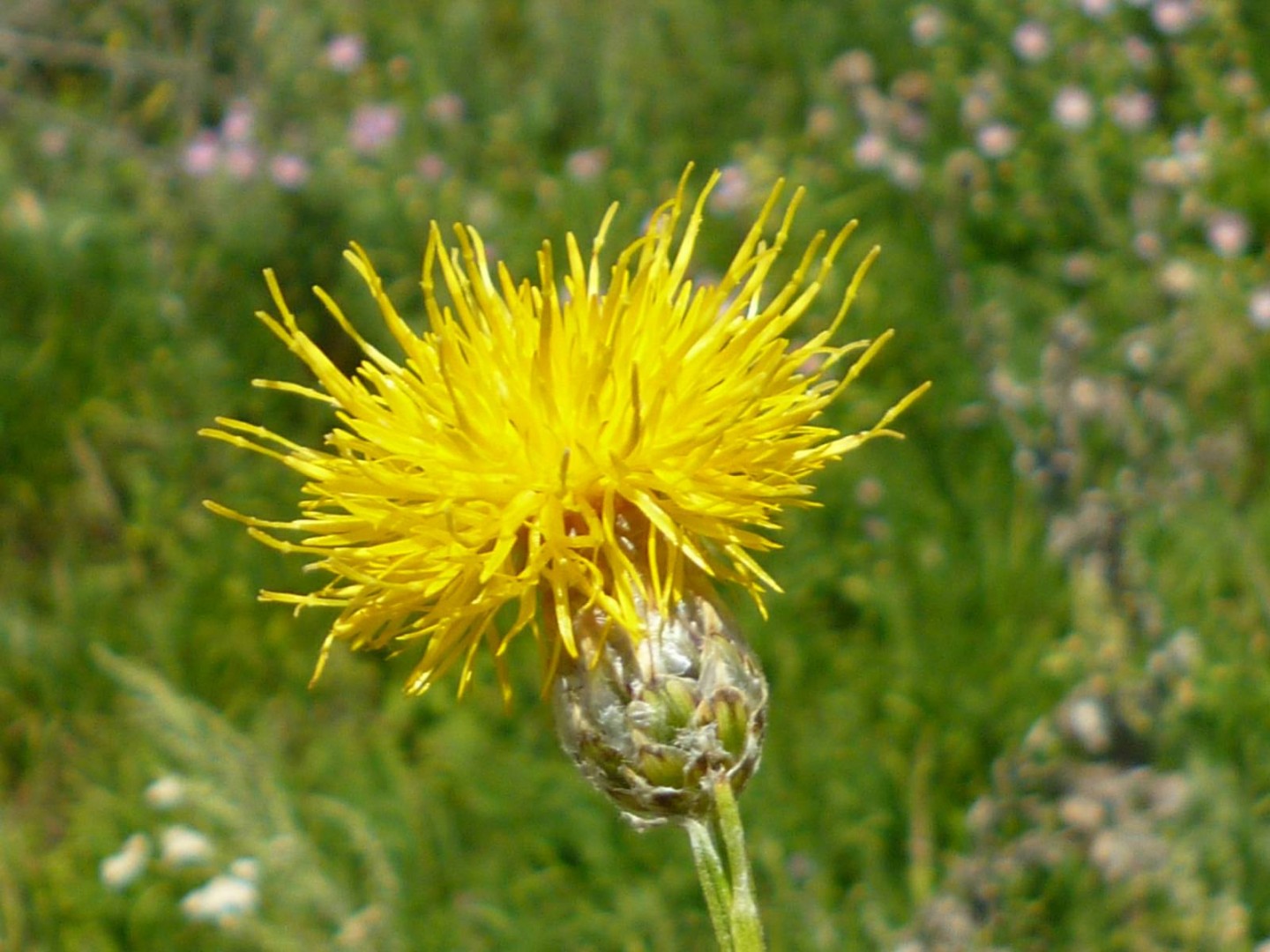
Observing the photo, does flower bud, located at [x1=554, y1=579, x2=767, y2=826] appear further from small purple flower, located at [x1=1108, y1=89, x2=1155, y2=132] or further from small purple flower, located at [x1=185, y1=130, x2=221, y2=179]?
small purple flower, located at [x1=185, y1=130, x2=221, y2=179]

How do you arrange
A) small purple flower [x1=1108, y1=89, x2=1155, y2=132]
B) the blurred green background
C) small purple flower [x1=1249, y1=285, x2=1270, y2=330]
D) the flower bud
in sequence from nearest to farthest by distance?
the flower bud
the blurred green background
small purple flower [x1=1249, y1=285, x2=1270, y2=330]
small purple flower [x1=1108, y1=89, x2=1155, y2=132]

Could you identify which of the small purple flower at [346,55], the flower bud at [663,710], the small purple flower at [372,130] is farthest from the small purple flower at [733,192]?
the flower bud at [663,710]

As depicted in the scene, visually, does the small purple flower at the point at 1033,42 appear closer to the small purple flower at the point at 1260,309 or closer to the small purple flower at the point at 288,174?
the small purple flower at the point at 1260,309

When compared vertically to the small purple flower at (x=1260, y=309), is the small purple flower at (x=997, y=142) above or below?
above

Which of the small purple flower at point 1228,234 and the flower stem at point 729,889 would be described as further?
the small purple flower at point 1228,234

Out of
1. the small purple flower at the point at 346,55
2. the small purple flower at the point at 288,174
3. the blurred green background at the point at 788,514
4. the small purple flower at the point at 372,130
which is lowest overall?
the blurred green background at the point at 788,514

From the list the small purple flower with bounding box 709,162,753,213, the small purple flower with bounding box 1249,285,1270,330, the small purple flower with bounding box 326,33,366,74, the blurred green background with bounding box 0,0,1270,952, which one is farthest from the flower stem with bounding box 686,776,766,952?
the small purple flower with bounding box 326,33,366,74
